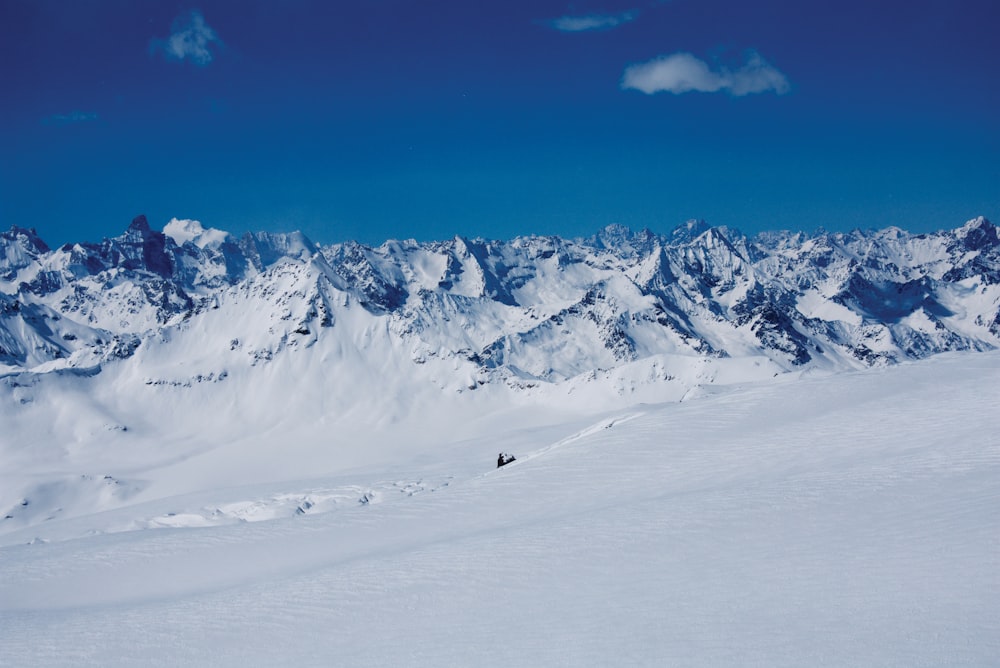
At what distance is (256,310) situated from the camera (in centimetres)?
19425

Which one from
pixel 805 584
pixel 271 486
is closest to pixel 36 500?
pixel 271 486

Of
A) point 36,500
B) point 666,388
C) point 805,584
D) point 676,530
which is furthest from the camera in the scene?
point 666,388

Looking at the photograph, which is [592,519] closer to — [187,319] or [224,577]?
[224,577]

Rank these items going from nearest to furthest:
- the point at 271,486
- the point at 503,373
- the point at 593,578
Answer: the point at 593,578
the point at 271,486
the point at 503,373

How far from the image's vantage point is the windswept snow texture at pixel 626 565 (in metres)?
11.2

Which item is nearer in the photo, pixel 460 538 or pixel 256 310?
pixel 460 538

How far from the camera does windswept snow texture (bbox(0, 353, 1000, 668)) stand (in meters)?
11.2

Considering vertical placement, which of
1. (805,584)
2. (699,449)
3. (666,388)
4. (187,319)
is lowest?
(805,584)

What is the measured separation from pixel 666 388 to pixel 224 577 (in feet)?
424

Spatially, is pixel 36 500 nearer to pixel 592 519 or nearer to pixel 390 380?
pixel 390 380

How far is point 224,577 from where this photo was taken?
20531mm

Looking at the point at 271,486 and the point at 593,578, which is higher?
the point at 271,486

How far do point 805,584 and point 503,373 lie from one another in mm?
151906

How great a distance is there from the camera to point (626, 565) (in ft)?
51.4
